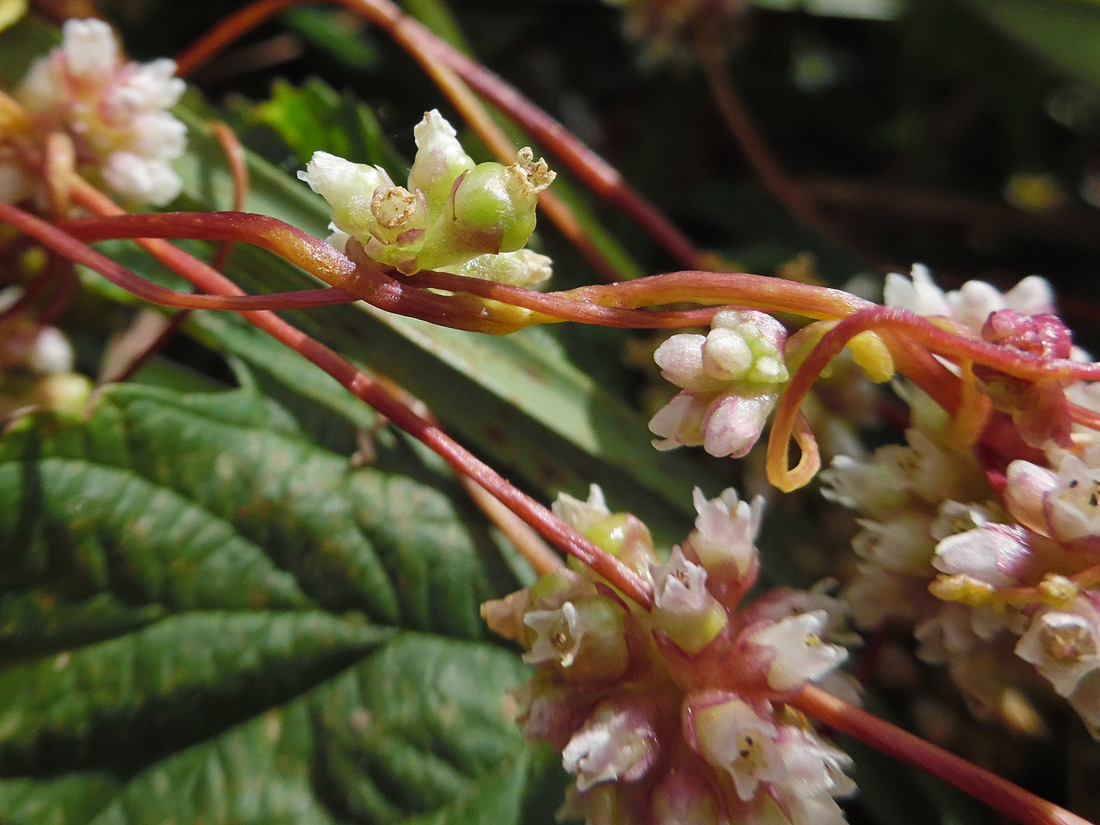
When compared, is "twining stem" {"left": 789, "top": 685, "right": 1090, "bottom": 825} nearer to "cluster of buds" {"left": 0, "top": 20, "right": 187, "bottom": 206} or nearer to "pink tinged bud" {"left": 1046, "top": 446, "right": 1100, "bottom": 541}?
"pink tinged bud" {"left": 1046, "top": 446, "right": 1100, "bottom": 541}

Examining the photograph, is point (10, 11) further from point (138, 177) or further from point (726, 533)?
point (726, 533)

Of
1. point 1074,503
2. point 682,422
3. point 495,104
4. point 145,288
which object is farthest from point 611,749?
point 495,104

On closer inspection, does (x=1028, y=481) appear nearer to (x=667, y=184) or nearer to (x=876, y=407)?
(x=876, y=407)

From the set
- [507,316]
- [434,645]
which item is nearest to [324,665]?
[434,645]

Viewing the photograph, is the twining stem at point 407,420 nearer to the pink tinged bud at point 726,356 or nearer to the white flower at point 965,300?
the pink tinged bud at point 726,356

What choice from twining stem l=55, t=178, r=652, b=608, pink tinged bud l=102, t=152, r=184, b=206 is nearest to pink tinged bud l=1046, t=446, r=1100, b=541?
twining stem l=55, t=178, r=652, b=608

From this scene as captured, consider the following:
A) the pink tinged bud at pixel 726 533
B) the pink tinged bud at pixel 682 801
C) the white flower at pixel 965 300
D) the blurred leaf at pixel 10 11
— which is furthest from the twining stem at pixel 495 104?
the pink tinged bud at pixel 682 801
